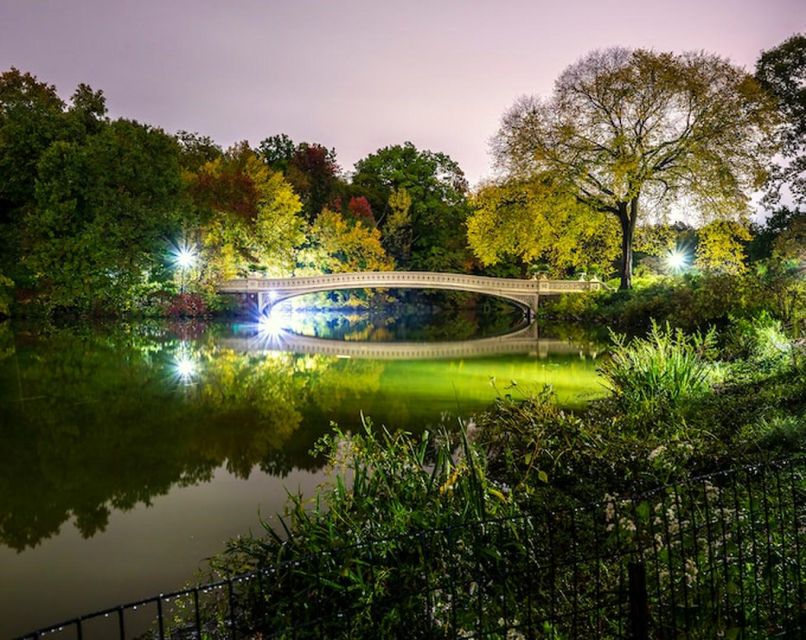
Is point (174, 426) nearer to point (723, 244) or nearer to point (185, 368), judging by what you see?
point (185, 368)

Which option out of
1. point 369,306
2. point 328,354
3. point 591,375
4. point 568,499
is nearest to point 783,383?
point 568,499

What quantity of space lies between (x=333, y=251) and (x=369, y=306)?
21.2 ft

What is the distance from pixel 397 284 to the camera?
33.1 metres

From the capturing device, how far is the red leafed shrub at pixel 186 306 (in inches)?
1296

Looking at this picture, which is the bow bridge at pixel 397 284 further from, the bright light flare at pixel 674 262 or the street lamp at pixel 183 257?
the bright light flare at pixel 674 262

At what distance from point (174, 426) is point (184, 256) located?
2465 cm

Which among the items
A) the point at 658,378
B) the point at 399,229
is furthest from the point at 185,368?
the point at 399,229

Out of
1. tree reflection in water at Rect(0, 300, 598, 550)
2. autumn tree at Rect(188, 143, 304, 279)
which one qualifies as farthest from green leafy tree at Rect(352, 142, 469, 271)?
tree reflection in water at Rect(0, 300, 598, 550)

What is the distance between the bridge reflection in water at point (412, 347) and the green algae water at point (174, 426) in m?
0.08

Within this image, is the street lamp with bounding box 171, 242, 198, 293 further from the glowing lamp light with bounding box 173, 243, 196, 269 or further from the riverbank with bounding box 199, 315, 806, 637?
the riverbank with bounding box 199, 315, 806, 637

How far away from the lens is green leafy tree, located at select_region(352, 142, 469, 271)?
4447 centimetres

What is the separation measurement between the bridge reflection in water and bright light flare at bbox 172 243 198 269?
9.68 metres

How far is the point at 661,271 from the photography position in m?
35.7

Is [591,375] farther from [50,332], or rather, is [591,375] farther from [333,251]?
A: [333,251]
